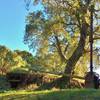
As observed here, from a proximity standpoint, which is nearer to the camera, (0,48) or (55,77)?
(55,77)

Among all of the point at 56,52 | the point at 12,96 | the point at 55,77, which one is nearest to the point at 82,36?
the point at 55,77

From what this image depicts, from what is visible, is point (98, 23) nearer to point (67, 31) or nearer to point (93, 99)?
point (67, 31)

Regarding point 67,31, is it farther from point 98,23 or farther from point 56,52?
point 56,52

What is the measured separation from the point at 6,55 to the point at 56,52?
5.15 metres

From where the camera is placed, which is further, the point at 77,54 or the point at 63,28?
the point at 63,28

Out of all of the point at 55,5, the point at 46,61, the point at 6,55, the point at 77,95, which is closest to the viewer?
the point at 77,95

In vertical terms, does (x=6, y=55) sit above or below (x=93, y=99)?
above

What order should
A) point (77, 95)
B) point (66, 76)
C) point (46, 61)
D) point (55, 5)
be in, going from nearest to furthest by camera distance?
point (77, 95) < point (66, 76) < point (55, 5) < point (46, 61)

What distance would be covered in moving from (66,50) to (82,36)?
25.3 feet

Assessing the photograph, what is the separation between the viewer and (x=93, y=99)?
12867 mm

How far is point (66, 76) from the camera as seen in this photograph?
92.9ft

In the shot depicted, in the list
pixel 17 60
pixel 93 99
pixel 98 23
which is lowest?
pixel 93 99

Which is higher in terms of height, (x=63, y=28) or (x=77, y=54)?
(x=63, y=28)

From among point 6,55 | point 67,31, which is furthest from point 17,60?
point 67,31
